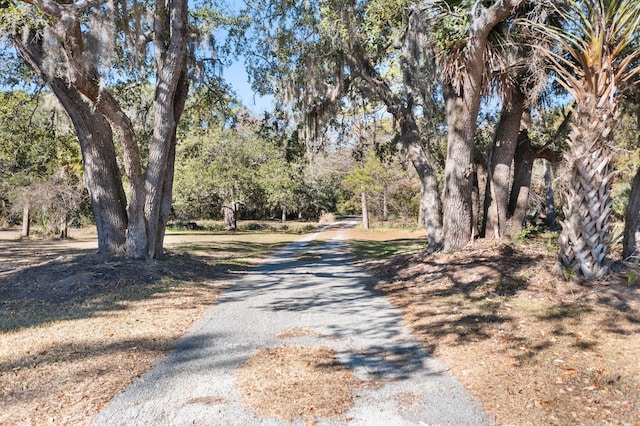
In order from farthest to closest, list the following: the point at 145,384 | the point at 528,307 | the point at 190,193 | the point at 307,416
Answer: the point at 190,193 < the point at 528,307 < the point at 145,384 < the point at 307,416

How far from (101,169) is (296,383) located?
842cm

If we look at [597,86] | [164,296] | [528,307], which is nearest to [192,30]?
[164,296]

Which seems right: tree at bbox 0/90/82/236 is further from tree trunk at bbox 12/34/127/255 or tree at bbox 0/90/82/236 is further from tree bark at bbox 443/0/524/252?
tree bark at bbox 443/0/524/252

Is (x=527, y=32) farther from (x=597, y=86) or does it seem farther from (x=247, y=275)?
(x=247, y=275)

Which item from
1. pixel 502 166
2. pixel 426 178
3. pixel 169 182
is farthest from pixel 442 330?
pixel 169 182

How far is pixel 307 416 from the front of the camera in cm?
324

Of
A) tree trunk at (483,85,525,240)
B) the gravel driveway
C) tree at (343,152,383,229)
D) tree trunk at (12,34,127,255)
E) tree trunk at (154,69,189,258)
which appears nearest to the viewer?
the gravel driveway

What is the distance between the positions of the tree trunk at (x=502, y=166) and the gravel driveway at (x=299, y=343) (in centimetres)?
426

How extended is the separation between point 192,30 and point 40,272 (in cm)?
678

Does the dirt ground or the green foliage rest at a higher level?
the green foliage

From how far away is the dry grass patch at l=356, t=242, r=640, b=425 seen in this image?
347 centimetres

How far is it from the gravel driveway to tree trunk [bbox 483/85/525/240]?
14.0 ft

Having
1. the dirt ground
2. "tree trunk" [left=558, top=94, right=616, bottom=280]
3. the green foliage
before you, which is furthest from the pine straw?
the green foliage

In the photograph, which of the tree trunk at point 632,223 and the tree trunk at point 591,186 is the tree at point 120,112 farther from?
the tree trunk at point 632,223
